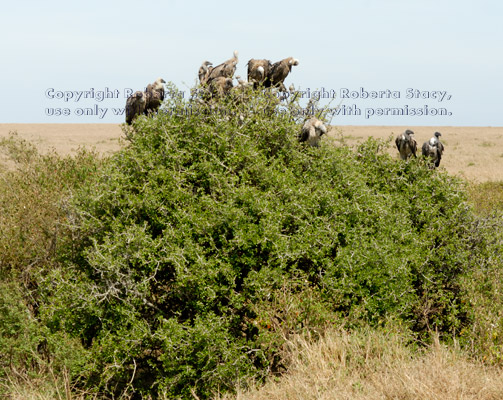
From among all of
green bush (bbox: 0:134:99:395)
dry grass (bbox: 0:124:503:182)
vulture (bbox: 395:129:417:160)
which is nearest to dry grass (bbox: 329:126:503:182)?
dry grass (bbox: 0:124:503:182)

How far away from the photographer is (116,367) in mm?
8750

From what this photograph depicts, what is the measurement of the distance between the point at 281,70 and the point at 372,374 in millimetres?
7451

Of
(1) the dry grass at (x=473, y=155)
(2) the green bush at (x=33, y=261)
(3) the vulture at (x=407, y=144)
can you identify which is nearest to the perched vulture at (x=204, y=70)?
(2) the green bush at (x=33, y=261)

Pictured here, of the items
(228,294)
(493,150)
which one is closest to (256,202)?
(228,294)

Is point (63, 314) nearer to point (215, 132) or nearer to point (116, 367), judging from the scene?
point (116, 367)

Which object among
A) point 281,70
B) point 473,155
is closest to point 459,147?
point 473,155

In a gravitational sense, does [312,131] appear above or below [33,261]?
above

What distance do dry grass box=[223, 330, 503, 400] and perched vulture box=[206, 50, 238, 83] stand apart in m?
6.33

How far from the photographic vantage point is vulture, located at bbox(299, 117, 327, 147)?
35.1 ft

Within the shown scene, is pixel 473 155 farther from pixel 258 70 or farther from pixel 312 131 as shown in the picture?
pixel 312 131

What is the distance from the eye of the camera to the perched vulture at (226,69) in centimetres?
1245

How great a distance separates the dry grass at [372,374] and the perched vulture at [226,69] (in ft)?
20.8

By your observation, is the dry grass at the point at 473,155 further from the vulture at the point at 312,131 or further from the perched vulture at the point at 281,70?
the vulture at the point at 312,131

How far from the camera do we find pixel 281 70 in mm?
12648
